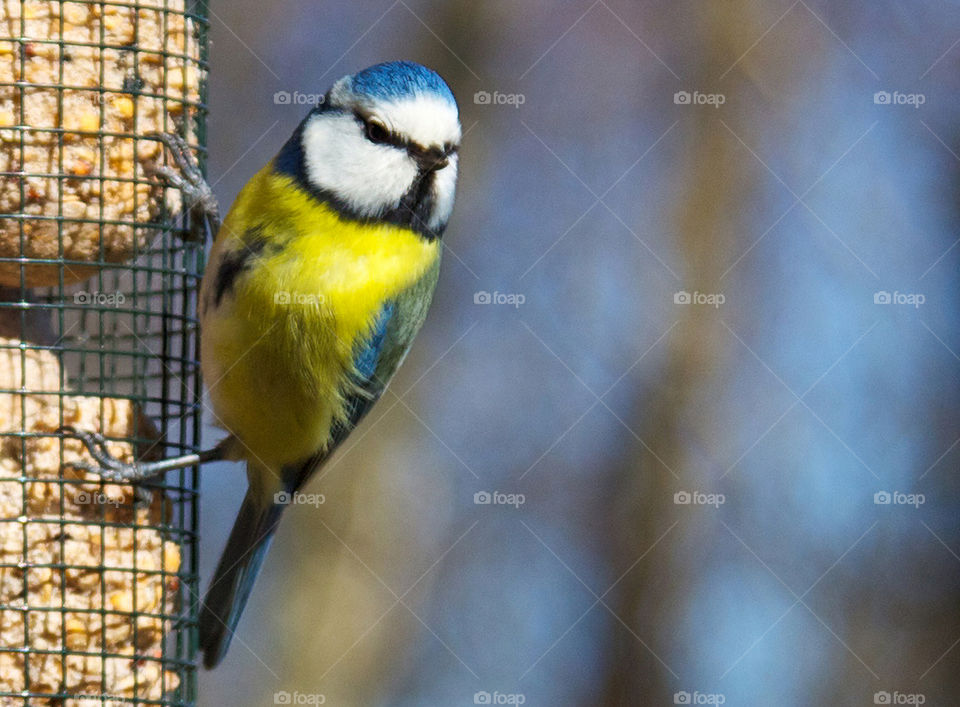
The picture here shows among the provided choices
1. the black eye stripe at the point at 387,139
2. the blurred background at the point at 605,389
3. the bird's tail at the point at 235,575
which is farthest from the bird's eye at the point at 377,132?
the blurred background at the point at 605,389

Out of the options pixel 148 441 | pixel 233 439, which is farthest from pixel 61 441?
pixel 233 439

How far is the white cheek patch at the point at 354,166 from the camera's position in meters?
3.95

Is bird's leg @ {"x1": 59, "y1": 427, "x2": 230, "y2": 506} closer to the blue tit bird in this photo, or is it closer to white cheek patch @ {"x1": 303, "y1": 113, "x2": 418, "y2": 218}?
the blue tit bird

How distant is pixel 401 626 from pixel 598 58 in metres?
3.86

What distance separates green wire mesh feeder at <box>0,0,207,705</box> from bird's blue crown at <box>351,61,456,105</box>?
59cm

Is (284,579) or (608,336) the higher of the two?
(608,336)

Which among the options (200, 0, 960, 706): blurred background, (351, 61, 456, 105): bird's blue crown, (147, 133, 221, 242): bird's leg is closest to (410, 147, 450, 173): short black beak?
(351, 61, 456, 105): bird's blue crown

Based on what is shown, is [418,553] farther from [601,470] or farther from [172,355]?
[172,355]

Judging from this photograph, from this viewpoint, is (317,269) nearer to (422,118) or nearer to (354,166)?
(354,166)

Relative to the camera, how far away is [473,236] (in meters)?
8.30

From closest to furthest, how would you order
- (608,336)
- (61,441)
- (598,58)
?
1. (61,441)
2. (608,336)
3. (598,58)

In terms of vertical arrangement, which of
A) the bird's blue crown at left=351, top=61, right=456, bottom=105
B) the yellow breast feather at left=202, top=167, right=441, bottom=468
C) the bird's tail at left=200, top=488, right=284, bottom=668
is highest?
the bird's blue crown at left=351, top=61, right=456, bottom=105

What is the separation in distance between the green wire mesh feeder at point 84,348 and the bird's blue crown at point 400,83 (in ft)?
1.93

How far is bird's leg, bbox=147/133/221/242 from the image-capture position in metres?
4.02
